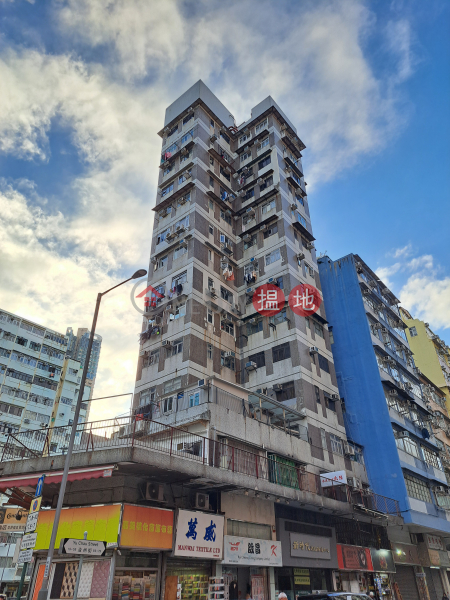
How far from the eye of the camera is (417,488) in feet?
99.6

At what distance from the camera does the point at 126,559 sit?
48.4 feet

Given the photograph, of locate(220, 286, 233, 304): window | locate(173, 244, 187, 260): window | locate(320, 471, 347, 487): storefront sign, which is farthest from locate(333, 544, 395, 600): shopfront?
locate(173, 244, 187, 260): window

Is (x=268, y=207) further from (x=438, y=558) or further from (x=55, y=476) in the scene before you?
(x=438, y=558)

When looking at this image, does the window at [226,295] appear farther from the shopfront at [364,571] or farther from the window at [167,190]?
the shopfront at [364,571]

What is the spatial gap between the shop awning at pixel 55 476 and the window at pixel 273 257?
2430 centimetres

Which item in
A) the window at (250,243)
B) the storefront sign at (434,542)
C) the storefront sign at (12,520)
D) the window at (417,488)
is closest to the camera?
the storefront sign at (12,520)

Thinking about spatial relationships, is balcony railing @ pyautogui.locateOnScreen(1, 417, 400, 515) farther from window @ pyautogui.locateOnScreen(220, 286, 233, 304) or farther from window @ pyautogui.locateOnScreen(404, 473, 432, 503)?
window @ pyautogui.locateOnScreen(220, 286, 233, 304)

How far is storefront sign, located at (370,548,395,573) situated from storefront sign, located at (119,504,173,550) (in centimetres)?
1768

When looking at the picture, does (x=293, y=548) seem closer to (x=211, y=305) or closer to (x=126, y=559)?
(x=126, y=559)

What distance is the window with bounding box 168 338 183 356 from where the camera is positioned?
2938 cm

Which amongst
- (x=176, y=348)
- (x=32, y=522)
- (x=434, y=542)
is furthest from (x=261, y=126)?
(x=32, y=522)

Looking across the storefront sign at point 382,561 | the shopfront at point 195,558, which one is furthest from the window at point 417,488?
the shopfront at point 195,558

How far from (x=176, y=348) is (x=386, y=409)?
1573 cm

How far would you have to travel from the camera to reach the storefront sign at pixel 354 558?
24.3 metres
